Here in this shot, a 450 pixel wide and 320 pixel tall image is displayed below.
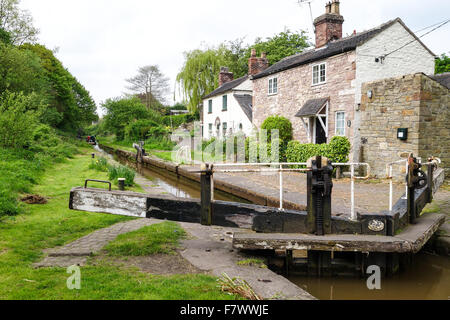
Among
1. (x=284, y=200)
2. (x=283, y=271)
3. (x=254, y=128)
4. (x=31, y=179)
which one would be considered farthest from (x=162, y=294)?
(x=254, y=128)

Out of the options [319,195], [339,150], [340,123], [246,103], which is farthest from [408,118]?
[246,103]

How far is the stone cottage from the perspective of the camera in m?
13.9

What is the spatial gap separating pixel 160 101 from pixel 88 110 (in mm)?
13642

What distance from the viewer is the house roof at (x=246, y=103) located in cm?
2385

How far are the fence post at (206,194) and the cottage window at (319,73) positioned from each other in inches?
490

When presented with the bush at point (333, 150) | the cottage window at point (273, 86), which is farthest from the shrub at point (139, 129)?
the bush at point (333, 150)

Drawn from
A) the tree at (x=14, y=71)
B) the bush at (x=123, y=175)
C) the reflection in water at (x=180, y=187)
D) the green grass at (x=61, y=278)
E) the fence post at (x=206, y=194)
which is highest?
the tree at (x=14, y=71)

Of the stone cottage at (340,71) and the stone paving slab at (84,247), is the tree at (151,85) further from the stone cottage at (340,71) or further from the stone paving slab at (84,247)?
the stone paving slab at (84,247)

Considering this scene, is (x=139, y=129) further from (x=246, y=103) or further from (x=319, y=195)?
(x=319, y=195)

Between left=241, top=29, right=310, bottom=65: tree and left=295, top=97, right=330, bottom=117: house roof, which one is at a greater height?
left=241, top=29, right=310, bottom=65: tree

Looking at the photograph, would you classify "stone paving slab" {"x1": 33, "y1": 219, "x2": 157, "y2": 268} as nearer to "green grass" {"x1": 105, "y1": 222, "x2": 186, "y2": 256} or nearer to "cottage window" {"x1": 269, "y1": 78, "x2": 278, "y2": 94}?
"green grass" {"x1": 105, "y1": 222, "x2": 186, "y2": 256}

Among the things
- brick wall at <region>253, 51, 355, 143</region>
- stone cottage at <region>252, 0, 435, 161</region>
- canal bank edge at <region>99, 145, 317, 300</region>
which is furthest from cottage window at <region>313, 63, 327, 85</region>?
canal bank edge at <region>99, 145, 317, 300</region>

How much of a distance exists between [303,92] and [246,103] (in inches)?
328

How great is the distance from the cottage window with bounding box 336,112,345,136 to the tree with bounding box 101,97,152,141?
2947cm
